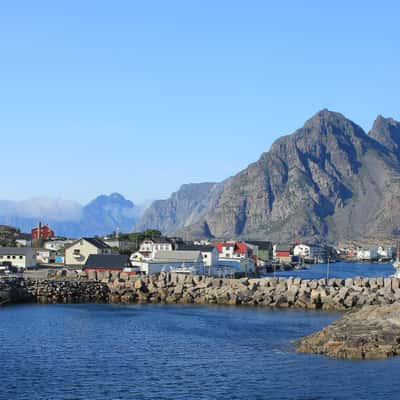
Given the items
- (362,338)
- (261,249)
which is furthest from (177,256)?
(261,249)

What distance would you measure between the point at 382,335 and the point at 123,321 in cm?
1830

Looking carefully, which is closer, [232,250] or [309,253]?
[232,250]

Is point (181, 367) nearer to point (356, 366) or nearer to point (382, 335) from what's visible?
point (356, 366)

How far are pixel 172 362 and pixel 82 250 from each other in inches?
2267

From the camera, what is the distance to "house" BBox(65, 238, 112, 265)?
89.6 meters

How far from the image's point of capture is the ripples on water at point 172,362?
28453mm

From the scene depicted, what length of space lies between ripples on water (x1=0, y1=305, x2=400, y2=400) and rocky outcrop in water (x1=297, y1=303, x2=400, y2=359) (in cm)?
93

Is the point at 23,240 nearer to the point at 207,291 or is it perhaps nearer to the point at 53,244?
the point at 53,244

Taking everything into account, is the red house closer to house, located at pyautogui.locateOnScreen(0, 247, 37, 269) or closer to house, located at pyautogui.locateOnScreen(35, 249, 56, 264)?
house, located at pyautogui.locateOnScreen(35, 249, 56, 264)

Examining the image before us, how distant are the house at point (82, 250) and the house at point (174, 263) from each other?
9643 mm

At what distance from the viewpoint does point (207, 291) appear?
204 ft

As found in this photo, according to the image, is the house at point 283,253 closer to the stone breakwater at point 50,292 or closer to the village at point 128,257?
the village at point 128,257

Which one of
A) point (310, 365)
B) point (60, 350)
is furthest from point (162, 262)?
point (310, 365)

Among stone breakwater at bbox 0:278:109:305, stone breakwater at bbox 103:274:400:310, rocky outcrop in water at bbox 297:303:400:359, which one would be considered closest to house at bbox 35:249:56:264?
stone breakwater at bbox 0:278:109:305
